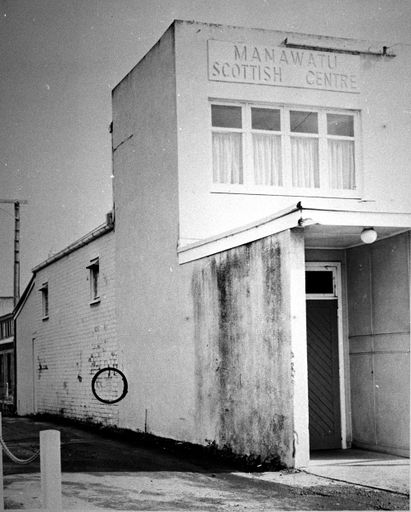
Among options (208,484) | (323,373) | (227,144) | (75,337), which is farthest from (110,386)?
(208,484)

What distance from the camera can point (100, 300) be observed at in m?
19.3

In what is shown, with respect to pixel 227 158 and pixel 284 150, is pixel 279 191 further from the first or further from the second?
pixel 227 158

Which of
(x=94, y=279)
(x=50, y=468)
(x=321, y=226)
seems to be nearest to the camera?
(x=50, y=468)

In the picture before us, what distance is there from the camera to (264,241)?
11367 millimetres

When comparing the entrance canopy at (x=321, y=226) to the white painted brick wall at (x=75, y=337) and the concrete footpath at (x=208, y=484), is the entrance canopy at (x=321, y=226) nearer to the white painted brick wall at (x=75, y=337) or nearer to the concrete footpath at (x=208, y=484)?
the concrete footpath at (x=208, y=484)

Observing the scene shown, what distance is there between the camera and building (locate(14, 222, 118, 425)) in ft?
62.5

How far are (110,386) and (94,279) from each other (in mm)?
2898

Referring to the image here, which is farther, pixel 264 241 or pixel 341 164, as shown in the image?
pixel 341 164

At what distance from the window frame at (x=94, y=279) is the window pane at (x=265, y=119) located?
588cm

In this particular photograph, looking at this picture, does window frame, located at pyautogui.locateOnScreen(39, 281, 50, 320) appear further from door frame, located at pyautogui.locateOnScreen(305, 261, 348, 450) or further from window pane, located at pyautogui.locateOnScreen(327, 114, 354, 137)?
door frame, located at pyautogui.locateOnScreen(305, 261, 348, 450)

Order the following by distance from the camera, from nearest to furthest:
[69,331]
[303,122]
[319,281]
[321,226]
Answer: [321,226]
[319,281]
[303,122]
[69,331]

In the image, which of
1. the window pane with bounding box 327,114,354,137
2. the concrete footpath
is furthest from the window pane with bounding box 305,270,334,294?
the window pane with bounding box 327,114,354,137

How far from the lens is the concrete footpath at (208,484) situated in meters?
8.65

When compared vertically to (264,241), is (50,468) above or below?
below
